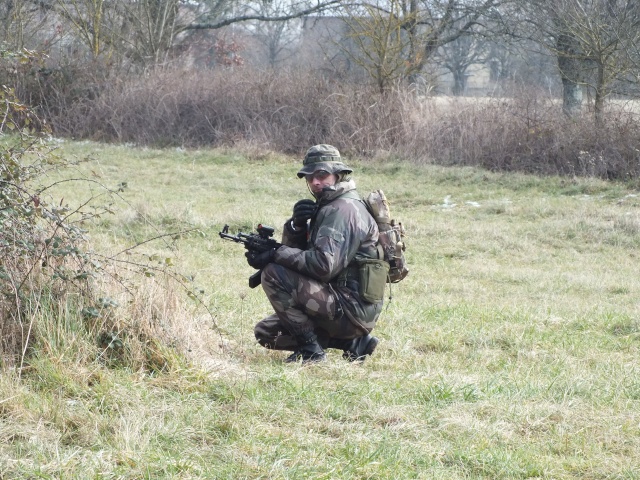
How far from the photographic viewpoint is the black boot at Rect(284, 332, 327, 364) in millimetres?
5172

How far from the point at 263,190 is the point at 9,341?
10737 mm

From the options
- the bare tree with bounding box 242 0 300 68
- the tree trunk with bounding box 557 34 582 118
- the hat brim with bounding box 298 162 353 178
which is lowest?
the hat brim with bounding box 298 162 353 178

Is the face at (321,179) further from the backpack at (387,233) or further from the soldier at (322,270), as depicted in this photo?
the backpack at (387,233)

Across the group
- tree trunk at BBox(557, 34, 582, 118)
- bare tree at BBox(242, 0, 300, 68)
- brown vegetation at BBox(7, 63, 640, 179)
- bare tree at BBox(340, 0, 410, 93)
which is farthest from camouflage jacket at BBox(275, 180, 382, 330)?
bare tree at BBox(242, 0, 300, 68)

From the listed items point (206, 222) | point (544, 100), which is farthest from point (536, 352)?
point (544, 100)

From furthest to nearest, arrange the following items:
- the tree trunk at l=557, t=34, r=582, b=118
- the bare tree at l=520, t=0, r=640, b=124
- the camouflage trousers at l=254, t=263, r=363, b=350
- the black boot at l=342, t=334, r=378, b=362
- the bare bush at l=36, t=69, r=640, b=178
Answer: the tree trunk at l=557, t=34, r=582, b=118 → the bare bush at l=36, t=69, r=640, b=178 → the bare tree at l=520, t=0, r=640, b=124 → the black boot at l=342, t=334, r=378, b=362 → the camouflage trousers at l=254, t=263, r=363, b=350

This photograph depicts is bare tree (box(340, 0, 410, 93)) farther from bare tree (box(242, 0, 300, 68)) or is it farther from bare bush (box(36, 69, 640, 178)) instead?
bare tree (box(242, 0, 300, 68))

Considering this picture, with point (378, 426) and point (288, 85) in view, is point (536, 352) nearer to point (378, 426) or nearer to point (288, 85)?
point (378, 426)

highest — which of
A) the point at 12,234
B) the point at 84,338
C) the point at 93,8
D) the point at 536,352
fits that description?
the point at 93,8

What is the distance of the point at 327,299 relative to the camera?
512 cm

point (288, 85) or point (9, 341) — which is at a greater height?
point (288, 85)

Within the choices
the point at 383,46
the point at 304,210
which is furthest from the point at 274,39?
the point at 304,210

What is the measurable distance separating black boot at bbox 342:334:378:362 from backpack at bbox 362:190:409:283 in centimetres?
43

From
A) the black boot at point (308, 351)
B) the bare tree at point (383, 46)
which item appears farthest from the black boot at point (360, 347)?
the bare tree at point (383, 46)
